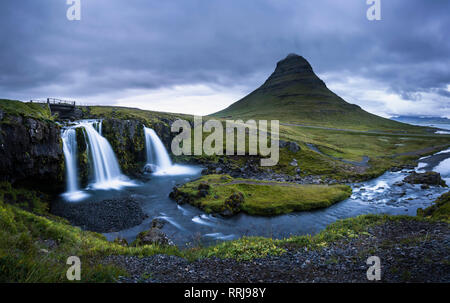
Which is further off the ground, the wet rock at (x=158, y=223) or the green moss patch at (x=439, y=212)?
the green moss patch at (x=439, y=212)

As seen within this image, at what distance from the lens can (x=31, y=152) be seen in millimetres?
29188

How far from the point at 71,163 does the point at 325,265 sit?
41.9 metres

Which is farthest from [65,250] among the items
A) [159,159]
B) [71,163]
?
[159,159]

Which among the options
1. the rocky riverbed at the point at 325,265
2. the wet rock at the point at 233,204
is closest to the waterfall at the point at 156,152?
the wet rock at the point at 233,204

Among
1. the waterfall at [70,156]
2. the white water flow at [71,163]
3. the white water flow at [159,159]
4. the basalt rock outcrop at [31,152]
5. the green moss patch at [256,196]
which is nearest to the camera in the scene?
the basalt rock outcrop at [31,152]

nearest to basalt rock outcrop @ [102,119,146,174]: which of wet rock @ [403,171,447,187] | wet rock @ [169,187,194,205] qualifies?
wet rock @ [169,187,194,205]

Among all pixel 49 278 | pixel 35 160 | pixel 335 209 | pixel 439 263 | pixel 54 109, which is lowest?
pixel 335 209

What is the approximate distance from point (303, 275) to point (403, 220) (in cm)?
1375

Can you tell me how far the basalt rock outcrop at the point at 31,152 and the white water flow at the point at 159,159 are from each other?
919 inches

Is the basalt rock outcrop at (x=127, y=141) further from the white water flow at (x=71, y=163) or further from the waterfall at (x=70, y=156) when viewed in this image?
the white water flow at (x=71, y=163)

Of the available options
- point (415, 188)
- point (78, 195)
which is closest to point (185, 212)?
point (78, 195)

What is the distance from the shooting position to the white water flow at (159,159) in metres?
56.6
